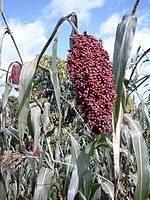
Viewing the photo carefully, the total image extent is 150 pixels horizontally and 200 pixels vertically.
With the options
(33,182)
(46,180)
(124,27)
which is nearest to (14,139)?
(33,182)

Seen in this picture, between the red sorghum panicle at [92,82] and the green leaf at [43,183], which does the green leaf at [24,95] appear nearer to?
the red sorghum panicle at [92,82]

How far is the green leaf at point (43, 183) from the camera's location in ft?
4.38


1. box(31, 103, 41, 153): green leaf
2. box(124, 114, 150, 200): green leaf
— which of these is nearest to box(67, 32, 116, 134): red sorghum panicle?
box(124, 114, 150, 200): green leaf

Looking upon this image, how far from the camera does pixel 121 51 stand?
0.89 m

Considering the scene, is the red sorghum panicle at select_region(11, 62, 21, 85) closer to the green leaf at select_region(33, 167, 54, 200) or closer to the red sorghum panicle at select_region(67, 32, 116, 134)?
the green leaf at select_region(33, 167, 54, 200)

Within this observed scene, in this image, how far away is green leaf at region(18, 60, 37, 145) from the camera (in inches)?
35.6

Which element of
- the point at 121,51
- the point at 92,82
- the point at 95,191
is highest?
the point at 121,51

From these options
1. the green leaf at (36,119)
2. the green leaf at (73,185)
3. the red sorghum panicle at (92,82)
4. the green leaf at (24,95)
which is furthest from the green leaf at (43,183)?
the red sorghum panicle at (92,82)

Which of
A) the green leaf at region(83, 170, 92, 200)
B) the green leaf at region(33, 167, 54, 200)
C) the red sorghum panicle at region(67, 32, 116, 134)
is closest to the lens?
the red sorghum panicle at region(67, 32, 116, 134)

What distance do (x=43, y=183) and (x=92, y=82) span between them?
688 millimetres

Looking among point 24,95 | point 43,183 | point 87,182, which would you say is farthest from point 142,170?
point 43,183

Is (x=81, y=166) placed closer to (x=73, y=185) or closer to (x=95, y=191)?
(x=73, y=185)

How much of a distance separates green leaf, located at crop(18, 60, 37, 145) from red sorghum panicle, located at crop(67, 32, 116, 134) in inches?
6.4

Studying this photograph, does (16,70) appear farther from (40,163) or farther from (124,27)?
(124,27)
